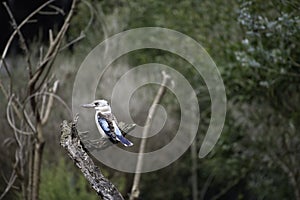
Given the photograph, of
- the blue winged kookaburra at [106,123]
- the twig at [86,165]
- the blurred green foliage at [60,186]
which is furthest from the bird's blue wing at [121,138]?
the blurred green foliage at [60,186]

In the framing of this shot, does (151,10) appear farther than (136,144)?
Yes

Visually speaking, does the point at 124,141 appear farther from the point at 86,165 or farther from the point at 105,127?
the point at 86,165

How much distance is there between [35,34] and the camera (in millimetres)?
6797

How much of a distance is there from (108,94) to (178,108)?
80 centimetres

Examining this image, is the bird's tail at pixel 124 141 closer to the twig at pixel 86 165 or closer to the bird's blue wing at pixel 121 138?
the bird's blue wing at pixel 121 138

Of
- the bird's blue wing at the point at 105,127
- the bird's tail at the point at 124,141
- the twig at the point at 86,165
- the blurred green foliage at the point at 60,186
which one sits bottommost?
the blurred green foliage at the point at 60,186

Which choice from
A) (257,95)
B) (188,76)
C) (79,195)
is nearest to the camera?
(257,95)

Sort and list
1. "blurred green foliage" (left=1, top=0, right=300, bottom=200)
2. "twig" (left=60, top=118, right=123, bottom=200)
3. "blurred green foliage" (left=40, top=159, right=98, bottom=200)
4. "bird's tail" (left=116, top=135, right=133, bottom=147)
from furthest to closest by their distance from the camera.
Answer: "blurred green foliage" (left=40, top=159, right=98, bottom=200)
"blurred green foliage" (left=1, top=0, right=300, bottom=200)
"twig" (left=60, top=118, right=123, bottom=200)
"bird's tail" (left=116, top=135, right=133, bottom=147)

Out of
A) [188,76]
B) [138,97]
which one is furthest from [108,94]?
[188,76]

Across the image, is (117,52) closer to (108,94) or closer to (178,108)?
(108,94)

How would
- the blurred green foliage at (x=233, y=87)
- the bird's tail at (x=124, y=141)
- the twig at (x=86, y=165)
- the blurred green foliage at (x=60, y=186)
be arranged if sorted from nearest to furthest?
the bird's tail at (x=124, y=141) → the twig at (x=86, y=165) → the blurred green foliage at (x=233, y=87) → the blurred green foliage at (x=60, y=186)

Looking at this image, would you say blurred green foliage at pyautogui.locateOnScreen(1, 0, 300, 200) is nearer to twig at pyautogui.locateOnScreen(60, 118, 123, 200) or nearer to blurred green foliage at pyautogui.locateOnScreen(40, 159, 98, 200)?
blurred green foliage at pyautogui.locateOnScreen(40, 159, 98, 200)

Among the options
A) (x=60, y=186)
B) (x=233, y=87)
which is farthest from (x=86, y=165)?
(x=60, y=186)

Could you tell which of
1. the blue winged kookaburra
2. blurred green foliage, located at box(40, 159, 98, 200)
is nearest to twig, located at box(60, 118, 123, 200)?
the blue winged kookaburra
